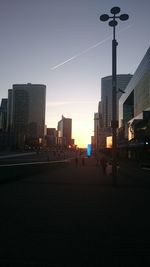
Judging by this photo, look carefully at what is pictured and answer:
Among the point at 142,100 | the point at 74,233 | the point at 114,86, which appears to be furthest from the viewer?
the point at 142,100

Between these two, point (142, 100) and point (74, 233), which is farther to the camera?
point (142, 100)

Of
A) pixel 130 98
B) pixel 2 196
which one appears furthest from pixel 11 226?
pixel 130 98

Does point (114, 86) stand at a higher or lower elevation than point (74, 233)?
higher

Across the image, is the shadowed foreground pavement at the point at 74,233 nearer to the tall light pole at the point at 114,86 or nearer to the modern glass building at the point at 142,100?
the tall light pole at the point at 114,86

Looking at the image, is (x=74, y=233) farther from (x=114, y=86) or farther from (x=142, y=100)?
(x=142, y=100)

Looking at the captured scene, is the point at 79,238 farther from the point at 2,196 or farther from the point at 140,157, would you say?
the point at 140,157

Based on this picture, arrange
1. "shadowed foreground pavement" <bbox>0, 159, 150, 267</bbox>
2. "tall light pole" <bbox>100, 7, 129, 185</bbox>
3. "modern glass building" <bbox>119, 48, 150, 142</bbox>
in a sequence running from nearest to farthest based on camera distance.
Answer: "shadowed foreground pavement" <bbox>0, 159, 150, 267</bbox> → "tall light pole" <bbox>100, 7, 129, 185</bbox> → "modern glass building" <bbox>119, 48, 150, 142</bbox>

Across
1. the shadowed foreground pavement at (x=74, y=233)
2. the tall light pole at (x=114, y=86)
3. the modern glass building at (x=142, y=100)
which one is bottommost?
the shadowed foreground pavement at (x=74, y=233)

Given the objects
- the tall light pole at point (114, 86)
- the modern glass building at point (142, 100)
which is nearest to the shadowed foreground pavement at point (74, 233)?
the tall light pole at point (114, 86)

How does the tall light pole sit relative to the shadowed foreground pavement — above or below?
above

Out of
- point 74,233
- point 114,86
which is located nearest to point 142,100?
point 114,86

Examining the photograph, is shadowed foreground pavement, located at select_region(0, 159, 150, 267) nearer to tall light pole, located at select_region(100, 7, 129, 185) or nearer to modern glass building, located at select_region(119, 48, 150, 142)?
tall light pole, located at select_region(100, 7, 129, 185)

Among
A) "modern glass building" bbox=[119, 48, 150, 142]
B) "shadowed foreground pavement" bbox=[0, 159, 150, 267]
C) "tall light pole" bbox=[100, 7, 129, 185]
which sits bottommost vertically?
"shadowed foreground pavement" bbox=[0, 159, 150, 267]

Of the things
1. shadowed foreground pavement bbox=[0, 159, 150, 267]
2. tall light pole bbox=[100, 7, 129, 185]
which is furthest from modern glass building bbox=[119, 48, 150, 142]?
shadowed foreground pavement bbox=[0, 159, 150, 267]
